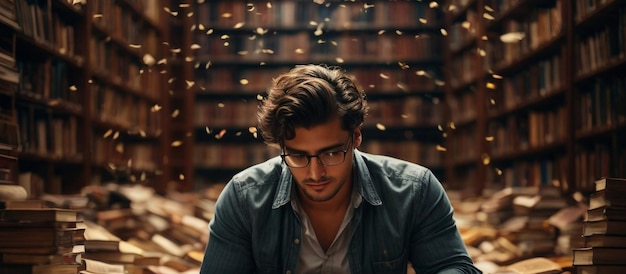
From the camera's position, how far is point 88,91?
5.27m

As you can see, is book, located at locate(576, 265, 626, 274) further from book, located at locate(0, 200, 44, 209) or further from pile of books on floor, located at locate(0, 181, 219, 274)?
book, located at locate(0, 200, 44, 209)

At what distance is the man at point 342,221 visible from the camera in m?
2.17

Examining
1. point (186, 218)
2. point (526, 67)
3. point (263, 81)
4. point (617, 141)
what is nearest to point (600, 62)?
point (617, 141)

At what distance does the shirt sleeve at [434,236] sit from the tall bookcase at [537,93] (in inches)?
81.6

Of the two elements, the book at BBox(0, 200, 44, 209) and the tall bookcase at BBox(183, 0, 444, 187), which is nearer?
the book at BBox(0, 200, 44, 209)

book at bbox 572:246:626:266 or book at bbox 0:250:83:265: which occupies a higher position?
book at bbox 0:250:83:265

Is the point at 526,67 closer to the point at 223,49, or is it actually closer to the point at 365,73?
the point at 365,73

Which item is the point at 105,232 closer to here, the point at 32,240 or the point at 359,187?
the point at 32,240

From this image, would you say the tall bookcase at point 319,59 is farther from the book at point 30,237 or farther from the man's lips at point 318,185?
the man's lips at point 318,185

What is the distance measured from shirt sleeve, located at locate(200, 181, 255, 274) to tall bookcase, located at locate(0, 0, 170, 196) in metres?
1.37

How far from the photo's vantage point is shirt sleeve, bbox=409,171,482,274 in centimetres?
216

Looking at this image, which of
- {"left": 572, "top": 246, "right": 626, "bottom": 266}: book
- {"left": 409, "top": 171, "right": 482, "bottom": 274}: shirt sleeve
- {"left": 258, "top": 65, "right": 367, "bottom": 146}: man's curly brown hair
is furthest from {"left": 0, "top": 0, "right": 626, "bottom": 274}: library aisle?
{"left": 258, "top": 65, "right": 367, "bottom": 146}: man's curly brown hair

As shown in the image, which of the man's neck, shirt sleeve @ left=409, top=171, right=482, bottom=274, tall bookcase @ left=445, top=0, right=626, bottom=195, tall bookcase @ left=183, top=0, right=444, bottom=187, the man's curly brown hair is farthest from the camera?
tall bookcase @ left=183, top=0, right=444, bottom=187

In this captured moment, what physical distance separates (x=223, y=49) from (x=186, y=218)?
323cm
